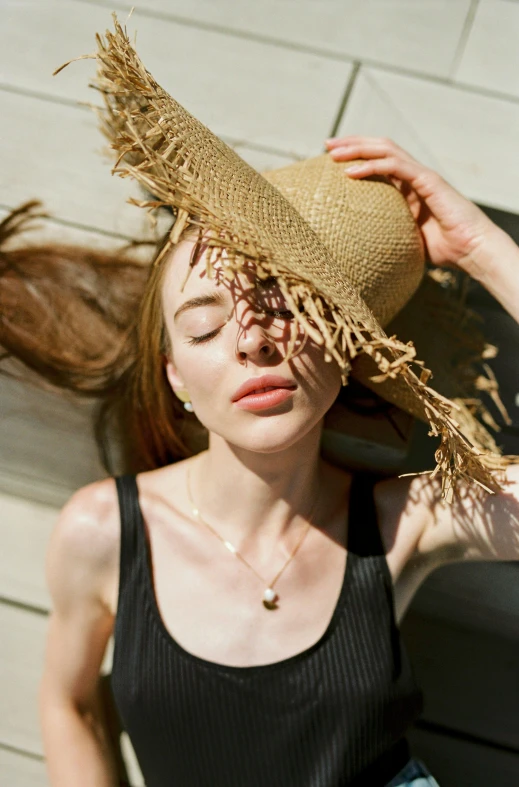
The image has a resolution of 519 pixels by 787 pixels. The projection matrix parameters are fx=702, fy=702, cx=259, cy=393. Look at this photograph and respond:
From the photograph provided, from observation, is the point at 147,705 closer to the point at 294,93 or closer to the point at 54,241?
the point at 54,241

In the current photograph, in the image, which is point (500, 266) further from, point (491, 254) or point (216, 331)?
point (216, 331)

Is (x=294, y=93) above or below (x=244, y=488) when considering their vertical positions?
above

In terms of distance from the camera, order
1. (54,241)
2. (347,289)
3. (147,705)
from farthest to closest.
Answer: (54,241), (147,705), (347,289)

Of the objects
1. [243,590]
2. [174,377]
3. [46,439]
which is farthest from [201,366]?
[46,439]

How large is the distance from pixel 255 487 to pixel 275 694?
0.31 m

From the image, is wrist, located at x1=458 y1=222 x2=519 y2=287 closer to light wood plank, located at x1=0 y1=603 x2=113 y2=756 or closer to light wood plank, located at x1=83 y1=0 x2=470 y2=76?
light wood plank, located at x1=83 y1=0 x2=470 y2=76

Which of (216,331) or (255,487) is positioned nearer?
(216,331)

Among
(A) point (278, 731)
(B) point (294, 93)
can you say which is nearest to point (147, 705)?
(A) point (278, 731)

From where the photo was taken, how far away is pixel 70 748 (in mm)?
1208

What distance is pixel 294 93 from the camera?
4.44 ft

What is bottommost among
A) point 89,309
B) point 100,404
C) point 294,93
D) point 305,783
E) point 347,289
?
point 305,783

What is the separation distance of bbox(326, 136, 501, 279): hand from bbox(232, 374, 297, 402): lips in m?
0.38

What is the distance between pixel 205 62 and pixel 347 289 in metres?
0.77

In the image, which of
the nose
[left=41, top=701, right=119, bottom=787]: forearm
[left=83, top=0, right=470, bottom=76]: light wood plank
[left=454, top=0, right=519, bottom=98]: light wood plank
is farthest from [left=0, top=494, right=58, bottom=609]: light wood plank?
[left=454, top=0, right=519, bottom=98]: light wood plank
